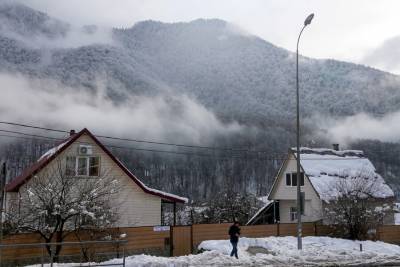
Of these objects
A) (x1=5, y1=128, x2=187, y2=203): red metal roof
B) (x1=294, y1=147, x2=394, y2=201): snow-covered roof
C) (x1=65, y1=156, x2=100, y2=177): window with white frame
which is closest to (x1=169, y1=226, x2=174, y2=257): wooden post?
(x1=5, y1=128, x2=187, y2=203): red metal roof

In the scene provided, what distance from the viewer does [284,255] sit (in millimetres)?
22500

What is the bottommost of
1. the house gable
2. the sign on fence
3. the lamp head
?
the sign on fence

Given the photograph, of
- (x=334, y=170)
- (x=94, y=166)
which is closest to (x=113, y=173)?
(x=94, y=166)

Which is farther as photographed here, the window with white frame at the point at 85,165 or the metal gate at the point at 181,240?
the window with white frame at the point at 85,165

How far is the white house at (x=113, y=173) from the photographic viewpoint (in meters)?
29.9

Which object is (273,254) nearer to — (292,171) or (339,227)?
(339,227)

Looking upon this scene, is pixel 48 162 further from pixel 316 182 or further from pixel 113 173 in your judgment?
pixel 316 182

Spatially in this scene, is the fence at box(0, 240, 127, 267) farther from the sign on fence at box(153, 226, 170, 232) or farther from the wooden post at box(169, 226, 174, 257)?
the wooden post at box(169, 226, 174, 257)

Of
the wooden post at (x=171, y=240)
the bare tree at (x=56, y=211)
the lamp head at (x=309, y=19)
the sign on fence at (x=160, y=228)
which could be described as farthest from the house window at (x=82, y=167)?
the lamp head at (x=309, y=19)

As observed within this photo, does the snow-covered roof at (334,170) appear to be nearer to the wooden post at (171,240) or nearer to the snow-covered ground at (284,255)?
the snow-covered ground at (284,255)

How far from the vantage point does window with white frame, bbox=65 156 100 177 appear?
29.9 m

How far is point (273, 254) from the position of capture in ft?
75.9

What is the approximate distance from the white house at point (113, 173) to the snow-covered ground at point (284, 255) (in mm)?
7664

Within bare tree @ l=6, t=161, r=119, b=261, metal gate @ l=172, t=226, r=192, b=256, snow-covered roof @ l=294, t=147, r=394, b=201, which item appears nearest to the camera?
bare tree @ l=6, t=161, r=119, b=261
